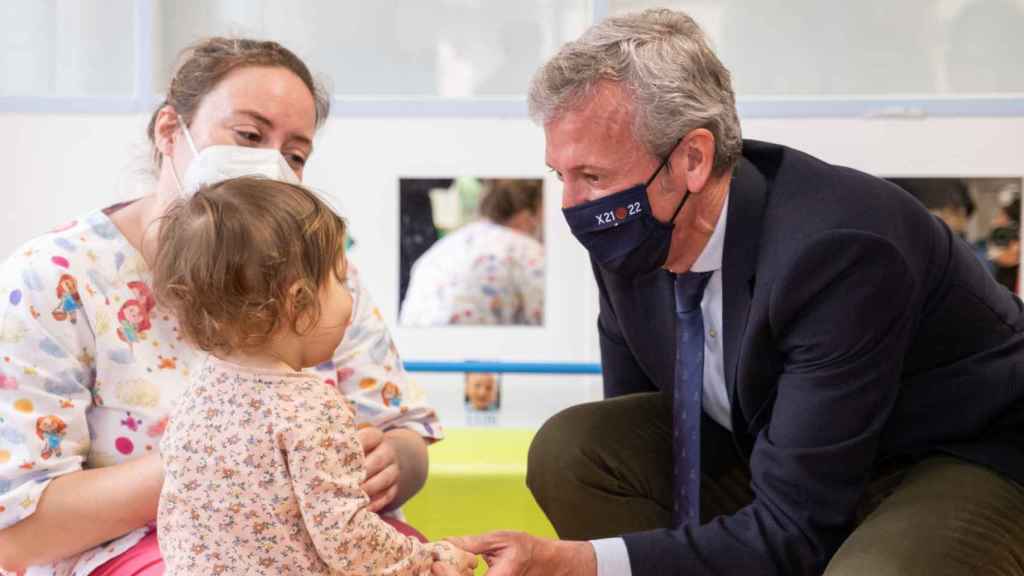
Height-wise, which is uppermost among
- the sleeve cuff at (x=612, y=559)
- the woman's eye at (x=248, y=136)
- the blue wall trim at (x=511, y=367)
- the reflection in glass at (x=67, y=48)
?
the reflection in glass at (x=67, y=48)

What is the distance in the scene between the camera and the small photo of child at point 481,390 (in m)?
3.28

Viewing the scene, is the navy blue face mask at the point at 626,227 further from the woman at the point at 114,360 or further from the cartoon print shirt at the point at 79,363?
the cartoon print shirt at the point at 79,363

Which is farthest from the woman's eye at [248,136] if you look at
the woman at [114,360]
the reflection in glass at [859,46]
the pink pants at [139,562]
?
the reflection in glass at [859,46]

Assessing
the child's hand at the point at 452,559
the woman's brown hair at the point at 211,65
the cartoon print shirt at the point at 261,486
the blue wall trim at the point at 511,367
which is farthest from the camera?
the blue wall trim at the point at 511,367

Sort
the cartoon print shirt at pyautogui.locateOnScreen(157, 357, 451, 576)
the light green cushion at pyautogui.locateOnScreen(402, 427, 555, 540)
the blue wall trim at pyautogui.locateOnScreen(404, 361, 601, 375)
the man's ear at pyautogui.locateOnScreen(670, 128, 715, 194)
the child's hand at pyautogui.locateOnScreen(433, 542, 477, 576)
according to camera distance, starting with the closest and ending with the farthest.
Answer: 1. the cartoon print shirt at pyautogui.locateOnScreen(157, 357, 451, 576)
2. the child's hand at pyautogui.locateOnScreen(433, 542, 477, 576)
3. the man's ear at pyautogui.locateOnScreen(670, 128, 715, 194)
4. the light green cushion at pyautogui.locateOnScreen(402, 427, 555, 540)
5. the blue wall trim at pyautogui.locateOnScreen(404, 361, 601, 375)

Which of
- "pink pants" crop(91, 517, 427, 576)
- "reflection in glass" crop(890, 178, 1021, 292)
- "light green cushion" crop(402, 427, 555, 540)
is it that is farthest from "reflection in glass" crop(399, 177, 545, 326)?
"pink pants" crop(91, 517, 427, 576)

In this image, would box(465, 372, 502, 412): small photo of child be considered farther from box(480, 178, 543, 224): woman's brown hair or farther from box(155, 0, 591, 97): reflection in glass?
box(155, 0, 591, 97): reflection in glass

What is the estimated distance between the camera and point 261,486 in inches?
52.6

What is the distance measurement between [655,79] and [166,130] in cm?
78

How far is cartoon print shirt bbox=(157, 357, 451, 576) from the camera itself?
1.33 metres

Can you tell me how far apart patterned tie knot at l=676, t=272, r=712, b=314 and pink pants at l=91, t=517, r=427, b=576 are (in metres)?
0.89

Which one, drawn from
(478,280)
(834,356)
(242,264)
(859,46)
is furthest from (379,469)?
(859,46)

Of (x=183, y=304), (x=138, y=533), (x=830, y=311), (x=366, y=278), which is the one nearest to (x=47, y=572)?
(x=138, y=533)

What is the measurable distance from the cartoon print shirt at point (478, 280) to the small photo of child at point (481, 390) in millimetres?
161
